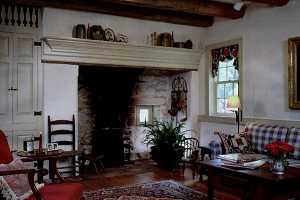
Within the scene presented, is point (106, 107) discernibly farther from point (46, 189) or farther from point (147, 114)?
point (46, 189)

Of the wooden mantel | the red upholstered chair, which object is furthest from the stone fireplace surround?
the red upholstered chair

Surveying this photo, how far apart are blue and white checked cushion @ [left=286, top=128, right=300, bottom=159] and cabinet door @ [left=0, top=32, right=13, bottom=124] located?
4.20m

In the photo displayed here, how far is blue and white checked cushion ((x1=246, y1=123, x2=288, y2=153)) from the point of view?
5016 mm

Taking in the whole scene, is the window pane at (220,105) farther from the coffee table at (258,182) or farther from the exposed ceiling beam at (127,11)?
the coffee table at (258,182)

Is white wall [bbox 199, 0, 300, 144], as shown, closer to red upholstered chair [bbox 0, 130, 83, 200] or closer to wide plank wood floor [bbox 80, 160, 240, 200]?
wide plank wood floor [bbox 80, 160, 240, 200]

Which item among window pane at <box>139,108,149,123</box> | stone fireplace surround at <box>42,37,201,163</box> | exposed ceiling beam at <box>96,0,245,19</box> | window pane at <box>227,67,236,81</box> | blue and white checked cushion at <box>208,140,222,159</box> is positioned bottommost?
blue and white checked cushion at <box>208,140,222,159</box>

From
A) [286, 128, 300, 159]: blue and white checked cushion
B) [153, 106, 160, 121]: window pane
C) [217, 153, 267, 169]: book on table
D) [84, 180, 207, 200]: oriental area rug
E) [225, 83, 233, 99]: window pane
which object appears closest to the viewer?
[217, 153, 267, 169]: book on table

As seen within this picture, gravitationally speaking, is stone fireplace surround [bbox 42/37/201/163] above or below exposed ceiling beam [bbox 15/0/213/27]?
below

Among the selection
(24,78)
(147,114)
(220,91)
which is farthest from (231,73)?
(24,78)

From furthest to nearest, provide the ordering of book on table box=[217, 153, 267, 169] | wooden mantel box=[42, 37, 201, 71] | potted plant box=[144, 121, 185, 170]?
potted plant box=[144, 121, 185, 170], wooden mantel box=[42, 37, 201, 71], book on table box=[217, 153, 267, 169]

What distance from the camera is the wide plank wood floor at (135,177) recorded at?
5.06 metres

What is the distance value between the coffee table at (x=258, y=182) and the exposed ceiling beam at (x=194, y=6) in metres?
2.61

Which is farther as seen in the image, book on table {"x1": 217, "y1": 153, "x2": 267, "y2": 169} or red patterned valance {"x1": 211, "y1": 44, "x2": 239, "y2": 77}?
red patterned valance {"x1": 211, "y1": 44, "x2": 239, "y2": 77}

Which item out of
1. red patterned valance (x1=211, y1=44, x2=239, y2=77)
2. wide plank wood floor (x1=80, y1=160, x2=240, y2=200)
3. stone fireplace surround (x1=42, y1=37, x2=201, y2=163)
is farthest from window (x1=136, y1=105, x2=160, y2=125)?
red patterned valance (x1=211, y1=44, x2=239, y2=77)
